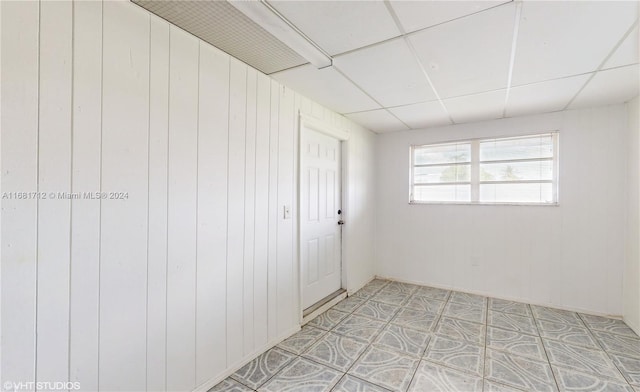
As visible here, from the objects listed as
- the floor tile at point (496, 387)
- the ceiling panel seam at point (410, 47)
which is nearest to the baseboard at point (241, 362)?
the floor tile at point (496, 387)

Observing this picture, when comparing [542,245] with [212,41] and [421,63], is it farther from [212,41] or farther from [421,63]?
[212,41]

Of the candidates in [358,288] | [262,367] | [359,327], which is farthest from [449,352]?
→ [358,288]

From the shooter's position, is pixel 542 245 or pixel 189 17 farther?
pixel 542 245

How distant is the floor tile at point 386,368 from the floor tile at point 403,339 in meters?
0.09

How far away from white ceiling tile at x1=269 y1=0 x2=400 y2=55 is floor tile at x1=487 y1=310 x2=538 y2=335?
9.54ft

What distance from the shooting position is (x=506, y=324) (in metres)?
2.88

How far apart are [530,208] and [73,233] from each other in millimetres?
4270

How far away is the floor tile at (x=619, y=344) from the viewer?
2.36 m

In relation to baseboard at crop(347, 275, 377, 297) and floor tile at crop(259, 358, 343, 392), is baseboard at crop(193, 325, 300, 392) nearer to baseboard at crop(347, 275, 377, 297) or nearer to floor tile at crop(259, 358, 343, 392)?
floor tile at crop(259, 358, 343, 392)

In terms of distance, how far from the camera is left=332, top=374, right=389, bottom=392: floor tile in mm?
1920

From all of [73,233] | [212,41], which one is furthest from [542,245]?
[73,233]

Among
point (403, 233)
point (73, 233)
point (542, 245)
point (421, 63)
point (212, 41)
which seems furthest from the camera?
point (403, 233)

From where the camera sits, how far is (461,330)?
2.74m

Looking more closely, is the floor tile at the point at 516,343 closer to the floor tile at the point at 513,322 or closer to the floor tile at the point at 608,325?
the floor tile at the point at 513,322
